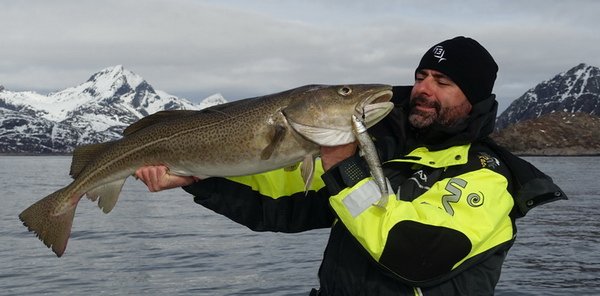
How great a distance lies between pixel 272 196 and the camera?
17.1ft

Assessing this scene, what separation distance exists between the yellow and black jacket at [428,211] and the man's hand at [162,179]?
1355mm

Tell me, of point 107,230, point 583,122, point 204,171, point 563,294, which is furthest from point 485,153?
point 583,122

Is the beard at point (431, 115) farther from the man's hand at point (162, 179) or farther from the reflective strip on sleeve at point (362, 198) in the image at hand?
the man's hand at point (162, 179)

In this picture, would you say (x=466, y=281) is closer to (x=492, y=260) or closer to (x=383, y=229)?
(x=492, y=260)

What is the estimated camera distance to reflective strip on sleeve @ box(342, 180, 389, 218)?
4039mm

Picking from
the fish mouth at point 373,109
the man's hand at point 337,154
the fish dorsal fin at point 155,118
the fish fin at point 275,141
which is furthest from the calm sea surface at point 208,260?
the fish mouth at point 373,109

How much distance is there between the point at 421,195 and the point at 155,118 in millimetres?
2415

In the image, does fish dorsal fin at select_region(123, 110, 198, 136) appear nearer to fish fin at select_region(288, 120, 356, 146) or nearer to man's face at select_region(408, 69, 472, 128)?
fish fin at select_region(288, 120, 356, 146)

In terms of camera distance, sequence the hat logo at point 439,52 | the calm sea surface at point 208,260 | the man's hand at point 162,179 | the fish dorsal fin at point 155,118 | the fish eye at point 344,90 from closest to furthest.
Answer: the fish eye at point 344,90, the hat logo at point 439,52, the man's hand at point 162,179, the fish dorsal fin at point 155,118, the calm sea surface at point 208,260

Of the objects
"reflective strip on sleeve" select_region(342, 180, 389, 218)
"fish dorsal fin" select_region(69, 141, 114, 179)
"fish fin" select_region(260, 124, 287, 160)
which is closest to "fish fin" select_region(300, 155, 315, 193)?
"fish fin" select_region(260, 124, 287, 160)

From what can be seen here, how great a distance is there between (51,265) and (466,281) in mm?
14032

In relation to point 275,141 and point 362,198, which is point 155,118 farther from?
point 362,198

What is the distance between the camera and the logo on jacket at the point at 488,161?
4.40 m

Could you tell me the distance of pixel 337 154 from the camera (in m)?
4.43
